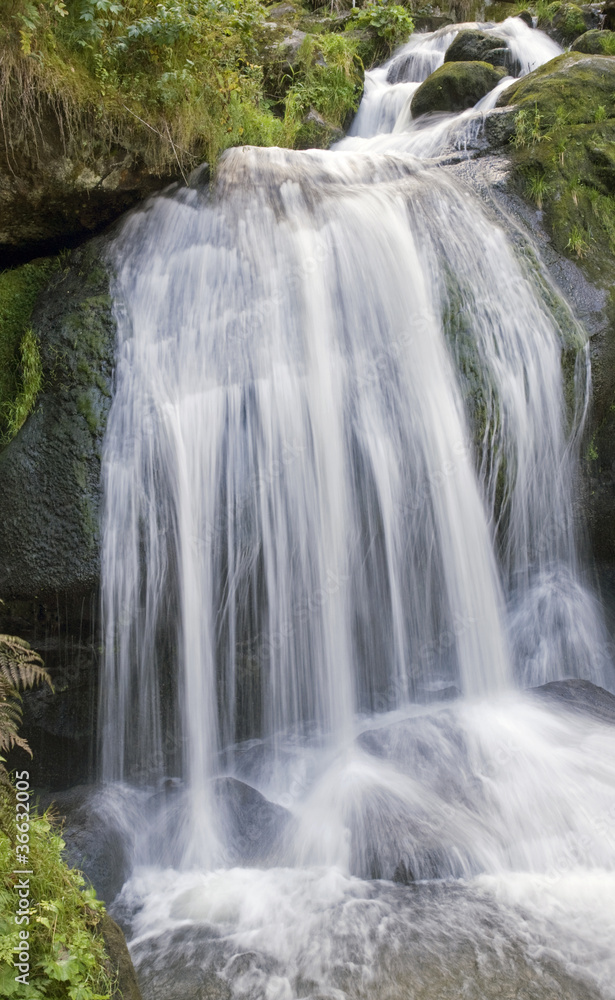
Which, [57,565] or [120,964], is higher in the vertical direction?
[57,565]

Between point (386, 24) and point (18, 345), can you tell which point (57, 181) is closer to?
point (18, 345)

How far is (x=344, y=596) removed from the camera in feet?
15.7

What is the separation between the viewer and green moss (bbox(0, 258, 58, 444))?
15.1 feet

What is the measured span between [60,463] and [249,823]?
8.32 feet

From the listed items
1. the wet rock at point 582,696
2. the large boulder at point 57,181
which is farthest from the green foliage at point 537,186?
the wet rock at point 582,696

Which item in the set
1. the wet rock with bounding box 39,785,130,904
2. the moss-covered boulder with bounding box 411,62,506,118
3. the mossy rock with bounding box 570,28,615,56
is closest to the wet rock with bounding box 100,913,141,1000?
the wet rock with bounding box 39,785,130,904

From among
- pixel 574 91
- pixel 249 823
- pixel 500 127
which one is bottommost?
pixel 249 823

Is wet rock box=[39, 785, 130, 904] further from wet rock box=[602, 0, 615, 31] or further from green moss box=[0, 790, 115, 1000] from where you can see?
wet rock box=[602, 0, 615, 31]

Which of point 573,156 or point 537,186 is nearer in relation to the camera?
point 537,186

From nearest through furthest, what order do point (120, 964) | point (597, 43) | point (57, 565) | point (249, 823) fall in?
point (120, 964)
point (249, 823)
point (57, 565)
point (597, 43)

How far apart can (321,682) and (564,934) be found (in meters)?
2.09

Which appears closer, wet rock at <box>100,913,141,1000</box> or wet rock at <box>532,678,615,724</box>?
wet rock at <box>100,913,141,1000</box>

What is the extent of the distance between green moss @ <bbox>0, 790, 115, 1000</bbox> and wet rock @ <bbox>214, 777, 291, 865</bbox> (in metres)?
1.35

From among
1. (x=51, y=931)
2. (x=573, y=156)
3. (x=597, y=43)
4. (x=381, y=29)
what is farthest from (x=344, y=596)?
(x=381, y=29)
